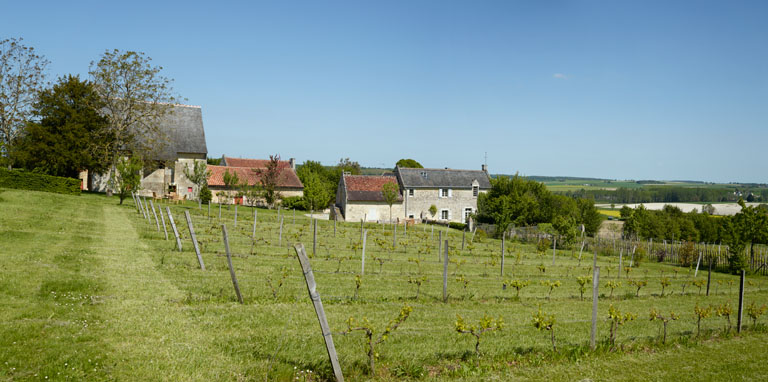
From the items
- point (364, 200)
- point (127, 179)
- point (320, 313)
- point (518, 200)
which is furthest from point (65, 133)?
point (518, 200)

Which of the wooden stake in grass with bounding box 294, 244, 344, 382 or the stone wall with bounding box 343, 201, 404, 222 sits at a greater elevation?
the wooden stake in grass with bounding box 294, 244, 344, 382

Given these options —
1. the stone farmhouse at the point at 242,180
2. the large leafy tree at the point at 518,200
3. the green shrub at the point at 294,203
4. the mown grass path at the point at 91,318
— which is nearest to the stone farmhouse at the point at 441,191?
the large leafy tree at the point at 518,200

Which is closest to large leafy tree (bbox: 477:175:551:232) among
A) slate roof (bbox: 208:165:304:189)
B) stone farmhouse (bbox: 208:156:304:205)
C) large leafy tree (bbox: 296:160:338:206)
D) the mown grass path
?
large leafy tree (bbox: 296:160:338:206)

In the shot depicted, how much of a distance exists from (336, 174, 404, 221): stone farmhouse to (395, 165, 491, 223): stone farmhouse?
1.43m

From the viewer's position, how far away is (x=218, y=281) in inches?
463

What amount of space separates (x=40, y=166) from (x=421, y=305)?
121 ft

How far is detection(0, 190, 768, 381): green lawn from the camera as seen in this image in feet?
21.0

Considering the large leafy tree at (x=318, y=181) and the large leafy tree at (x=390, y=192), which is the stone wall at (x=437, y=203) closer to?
the large leafy tree at (x=390, y=192)

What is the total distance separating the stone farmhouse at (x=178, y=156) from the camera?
47.3 metres

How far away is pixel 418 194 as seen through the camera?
5569 centimetres

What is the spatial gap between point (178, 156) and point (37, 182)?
50.9 ft

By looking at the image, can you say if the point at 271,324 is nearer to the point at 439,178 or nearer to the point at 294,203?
the point at 294,203

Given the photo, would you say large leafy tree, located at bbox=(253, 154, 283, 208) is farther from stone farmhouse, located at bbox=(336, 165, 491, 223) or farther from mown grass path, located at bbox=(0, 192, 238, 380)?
mown grass path, located at bbox=(0, 192, 238, 380)

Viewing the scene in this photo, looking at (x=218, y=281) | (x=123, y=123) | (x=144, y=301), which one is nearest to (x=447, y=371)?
(x=144, y=301)
